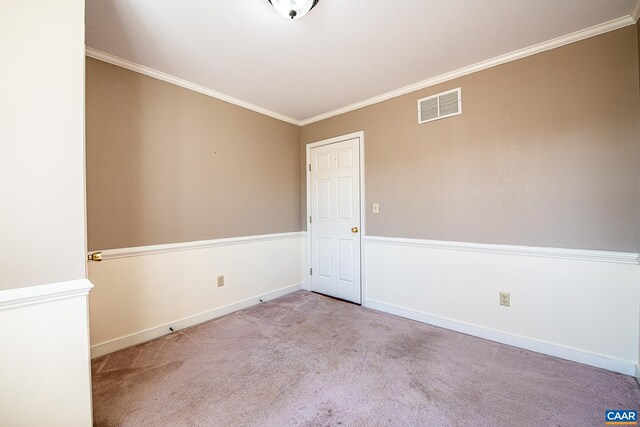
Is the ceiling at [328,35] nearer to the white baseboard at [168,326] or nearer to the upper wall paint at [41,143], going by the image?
the upper wall paint at [41,143]

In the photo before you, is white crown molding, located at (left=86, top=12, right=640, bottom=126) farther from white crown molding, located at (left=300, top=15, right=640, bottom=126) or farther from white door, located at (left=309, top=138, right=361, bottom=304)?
white door, located at (left=309, top=138, right=361, bottom=304)

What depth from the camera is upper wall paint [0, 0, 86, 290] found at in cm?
108

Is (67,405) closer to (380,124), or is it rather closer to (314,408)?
(314,408)

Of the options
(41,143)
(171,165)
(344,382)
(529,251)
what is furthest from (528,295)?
(171,165)

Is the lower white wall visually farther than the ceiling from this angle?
No

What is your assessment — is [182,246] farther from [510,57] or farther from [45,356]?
[510,57]

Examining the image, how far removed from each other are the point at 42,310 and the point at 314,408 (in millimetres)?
1472

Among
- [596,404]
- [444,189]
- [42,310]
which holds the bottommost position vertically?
[596,404]

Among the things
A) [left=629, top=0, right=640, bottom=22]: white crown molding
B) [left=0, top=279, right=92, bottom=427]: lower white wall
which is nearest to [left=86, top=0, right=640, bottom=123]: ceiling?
[left=629, top=0, right=640, bottom=22]: white crown molding

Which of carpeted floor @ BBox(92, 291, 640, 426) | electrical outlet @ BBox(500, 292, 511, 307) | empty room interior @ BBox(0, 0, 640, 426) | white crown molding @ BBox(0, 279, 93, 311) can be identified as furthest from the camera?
electrical outlet @ BBox(500, 292, 511, 307)

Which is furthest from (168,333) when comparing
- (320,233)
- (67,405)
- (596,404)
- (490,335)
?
(596,404)

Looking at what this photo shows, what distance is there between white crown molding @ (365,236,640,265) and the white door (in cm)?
58

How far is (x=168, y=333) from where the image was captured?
2518mm

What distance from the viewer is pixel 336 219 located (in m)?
3.54
